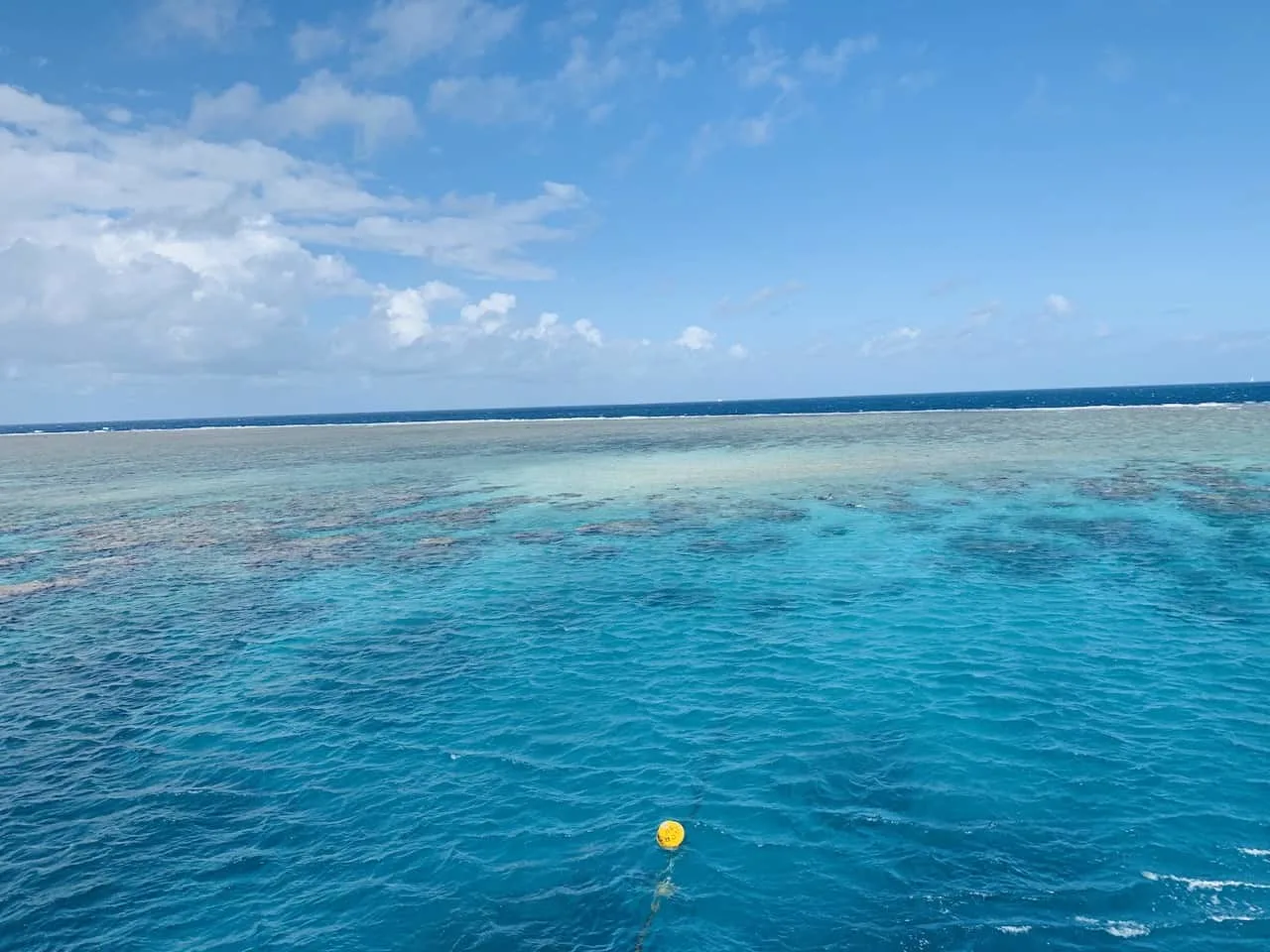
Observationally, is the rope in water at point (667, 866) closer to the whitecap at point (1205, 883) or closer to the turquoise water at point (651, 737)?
the turquoise water at point (651, 737)

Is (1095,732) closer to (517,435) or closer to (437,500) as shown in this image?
(437,500)

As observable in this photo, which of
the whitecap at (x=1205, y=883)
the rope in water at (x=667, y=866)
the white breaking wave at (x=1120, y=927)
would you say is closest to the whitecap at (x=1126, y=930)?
the white breaking wave at (x=1120, y=927)

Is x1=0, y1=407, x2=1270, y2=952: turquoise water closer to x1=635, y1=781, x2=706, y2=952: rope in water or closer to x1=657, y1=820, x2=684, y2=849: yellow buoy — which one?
x1=635, y1=781, x2=706, y2=952: rope in water

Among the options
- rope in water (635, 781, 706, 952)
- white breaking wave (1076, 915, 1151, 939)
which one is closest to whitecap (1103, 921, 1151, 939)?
white breaking wave (1076, 915, 1151, 939)

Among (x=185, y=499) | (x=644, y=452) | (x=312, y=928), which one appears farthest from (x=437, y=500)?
(x=312, y=928)

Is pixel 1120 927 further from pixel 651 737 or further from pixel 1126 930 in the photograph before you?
pixel 651 737

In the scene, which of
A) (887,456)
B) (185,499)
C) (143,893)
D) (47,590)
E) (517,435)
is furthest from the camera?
(517,435)

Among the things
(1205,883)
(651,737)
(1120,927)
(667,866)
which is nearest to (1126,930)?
(1120,927)
